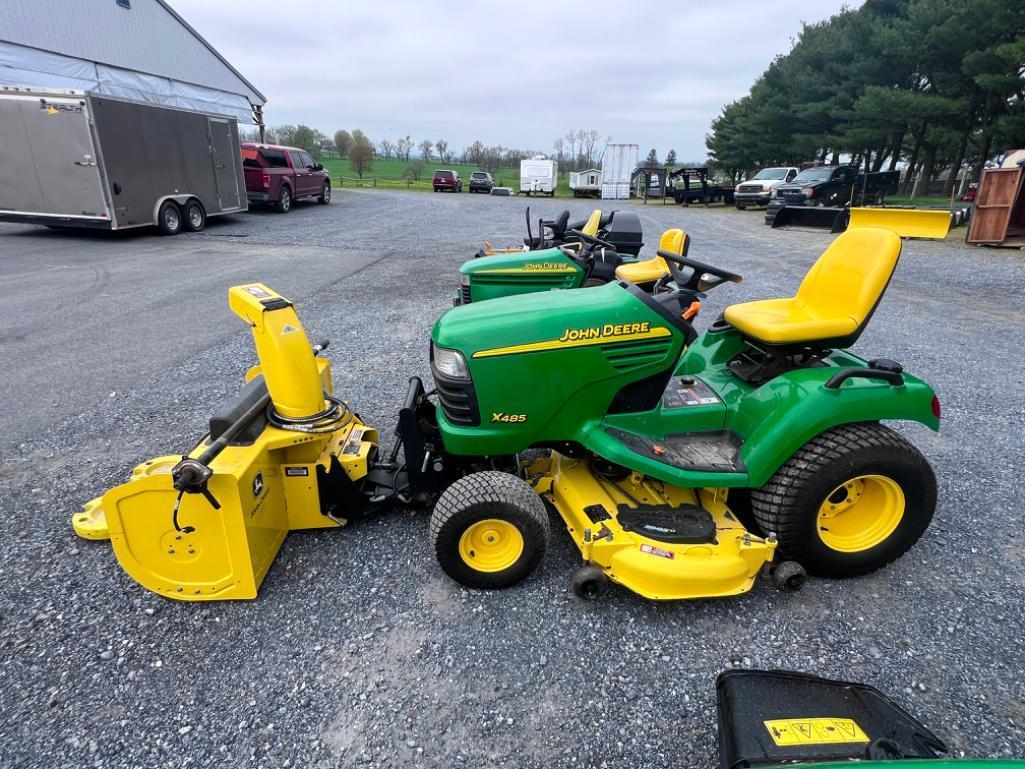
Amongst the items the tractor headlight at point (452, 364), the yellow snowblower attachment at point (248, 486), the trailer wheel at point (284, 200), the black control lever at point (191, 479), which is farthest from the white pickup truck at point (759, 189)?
the black control lever at point (191, 479)

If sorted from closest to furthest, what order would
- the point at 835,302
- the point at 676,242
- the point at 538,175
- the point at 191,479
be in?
the point at 191,479 → the point at 835,302 → the point at 676,242 → the point at 538,175

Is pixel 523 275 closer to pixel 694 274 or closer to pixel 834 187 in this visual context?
pixel 694 274

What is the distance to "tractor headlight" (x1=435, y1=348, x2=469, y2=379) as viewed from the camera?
2.47 meters

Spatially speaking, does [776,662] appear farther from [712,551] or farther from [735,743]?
[735,743]

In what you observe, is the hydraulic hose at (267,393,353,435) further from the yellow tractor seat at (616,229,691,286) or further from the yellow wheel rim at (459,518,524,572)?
the yellow tractor seat at (616,229,691,286)

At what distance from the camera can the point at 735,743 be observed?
1.78m

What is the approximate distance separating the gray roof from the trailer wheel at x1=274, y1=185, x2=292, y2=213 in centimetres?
716

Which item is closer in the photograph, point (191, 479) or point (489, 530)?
point (191, 479)

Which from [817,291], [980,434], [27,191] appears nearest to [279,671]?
[817,291]

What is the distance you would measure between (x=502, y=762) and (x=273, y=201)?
63.3 feet

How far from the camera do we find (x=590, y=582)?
2.43 metres

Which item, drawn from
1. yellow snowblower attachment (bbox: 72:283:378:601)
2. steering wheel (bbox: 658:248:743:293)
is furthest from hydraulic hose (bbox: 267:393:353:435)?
steering wheel (bbox: 658:248:743:293)

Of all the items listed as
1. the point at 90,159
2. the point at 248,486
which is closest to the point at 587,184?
the point at 90,159

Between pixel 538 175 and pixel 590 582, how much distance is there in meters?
36.9
